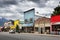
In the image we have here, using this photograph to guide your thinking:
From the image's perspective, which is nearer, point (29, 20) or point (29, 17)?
point (29, 20)

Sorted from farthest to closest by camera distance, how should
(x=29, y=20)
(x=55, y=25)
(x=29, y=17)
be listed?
(x=29, y=17) < (x=29, y=20) < (x=55, y=25)

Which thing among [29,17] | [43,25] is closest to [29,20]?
[29,17]

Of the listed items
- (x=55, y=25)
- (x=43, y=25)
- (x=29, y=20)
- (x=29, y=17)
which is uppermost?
(x=29, y=17)

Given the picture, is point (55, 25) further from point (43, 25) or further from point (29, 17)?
point (29, 17)

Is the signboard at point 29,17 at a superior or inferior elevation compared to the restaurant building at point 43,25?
superior

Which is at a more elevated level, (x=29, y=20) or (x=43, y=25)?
(x=29, y=20)

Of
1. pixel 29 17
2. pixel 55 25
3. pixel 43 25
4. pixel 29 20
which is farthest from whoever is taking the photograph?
pixel 29 17

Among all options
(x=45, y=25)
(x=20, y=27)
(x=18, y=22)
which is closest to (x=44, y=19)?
(x=45, y=25)

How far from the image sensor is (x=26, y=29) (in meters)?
97.9

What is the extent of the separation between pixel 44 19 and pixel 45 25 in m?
2.29

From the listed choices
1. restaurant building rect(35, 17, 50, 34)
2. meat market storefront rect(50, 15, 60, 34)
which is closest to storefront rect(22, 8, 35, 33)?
restaurant building rect(35, 17, 50, 34)

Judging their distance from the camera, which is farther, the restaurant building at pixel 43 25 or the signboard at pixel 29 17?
the signboard at pixel 29 17

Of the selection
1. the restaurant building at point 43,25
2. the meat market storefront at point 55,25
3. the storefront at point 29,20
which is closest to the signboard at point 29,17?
the storefront at point 29,20

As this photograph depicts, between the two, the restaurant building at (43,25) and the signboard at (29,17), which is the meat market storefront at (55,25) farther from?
the signboard at (29,17)
